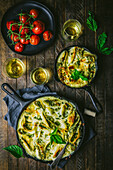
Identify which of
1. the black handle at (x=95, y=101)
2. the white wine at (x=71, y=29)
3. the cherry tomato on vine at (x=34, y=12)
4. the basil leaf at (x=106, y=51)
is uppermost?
the cherry tomato on vine at (x=34, y=12)

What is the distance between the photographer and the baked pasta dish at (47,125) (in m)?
1.86

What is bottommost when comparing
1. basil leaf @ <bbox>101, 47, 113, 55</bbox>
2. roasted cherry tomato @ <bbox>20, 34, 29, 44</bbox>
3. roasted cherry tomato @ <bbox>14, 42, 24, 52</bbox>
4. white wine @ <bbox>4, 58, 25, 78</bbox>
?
white wine @ <bbox>4, 58, 25, 78</bbox>

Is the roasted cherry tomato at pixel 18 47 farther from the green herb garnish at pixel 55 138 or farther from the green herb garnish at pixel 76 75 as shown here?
the green herb garnish at pixel 55 138

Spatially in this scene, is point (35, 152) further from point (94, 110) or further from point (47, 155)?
point (94, 110)

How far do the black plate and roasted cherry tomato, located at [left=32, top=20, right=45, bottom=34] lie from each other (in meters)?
0.08

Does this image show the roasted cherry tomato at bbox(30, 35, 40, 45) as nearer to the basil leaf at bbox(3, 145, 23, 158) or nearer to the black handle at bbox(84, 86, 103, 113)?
the black handle at bbox(84, 86, 103, 113)

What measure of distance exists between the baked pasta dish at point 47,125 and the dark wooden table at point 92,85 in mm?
237

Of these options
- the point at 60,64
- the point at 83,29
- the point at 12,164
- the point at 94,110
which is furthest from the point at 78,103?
the point at 12,164

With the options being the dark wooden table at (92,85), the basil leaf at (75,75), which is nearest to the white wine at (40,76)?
the dark wooden table at (92,85)

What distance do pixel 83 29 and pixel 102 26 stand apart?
25 cm

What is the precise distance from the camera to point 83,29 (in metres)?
2.07

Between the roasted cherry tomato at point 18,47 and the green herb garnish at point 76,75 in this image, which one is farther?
the roasted cherry tomato at point 18,47

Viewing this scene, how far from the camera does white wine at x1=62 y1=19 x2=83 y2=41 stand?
1.99 m

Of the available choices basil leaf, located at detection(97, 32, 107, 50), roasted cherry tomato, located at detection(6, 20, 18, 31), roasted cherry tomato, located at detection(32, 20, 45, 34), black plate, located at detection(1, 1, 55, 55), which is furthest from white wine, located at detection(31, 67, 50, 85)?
basil leaf, located at detection(97, 32, 107, 50)
